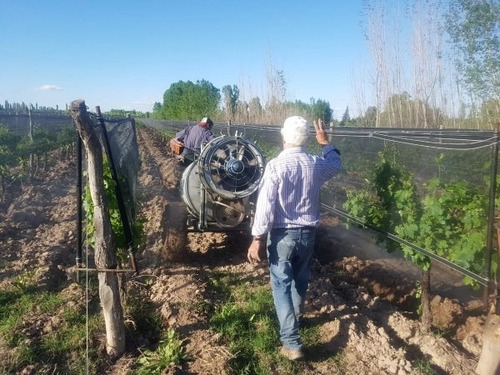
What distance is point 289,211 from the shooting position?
3.49 meters

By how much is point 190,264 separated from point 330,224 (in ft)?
9.65

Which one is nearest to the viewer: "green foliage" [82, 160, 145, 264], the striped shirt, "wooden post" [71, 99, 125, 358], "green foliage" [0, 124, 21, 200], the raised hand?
"wooden post" [71, 99, 125, 358]

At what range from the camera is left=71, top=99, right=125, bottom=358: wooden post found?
329cm

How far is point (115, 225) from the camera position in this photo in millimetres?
4012

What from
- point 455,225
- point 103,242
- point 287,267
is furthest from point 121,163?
point 455,225

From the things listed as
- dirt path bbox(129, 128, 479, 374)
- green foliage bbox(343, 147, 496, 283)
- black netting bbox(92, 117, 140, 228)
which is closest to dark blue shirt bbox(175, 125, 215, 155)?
black netting bbox(92, 117, 140, 228)

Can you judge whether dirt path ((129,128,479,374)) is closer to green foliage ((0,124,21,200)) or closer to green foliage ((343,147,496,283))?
green foliage ((343,147,496,283))

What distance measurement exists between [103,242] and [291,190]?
1.56 m

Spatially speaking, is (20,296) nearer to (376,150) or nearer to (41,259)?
(41,259)

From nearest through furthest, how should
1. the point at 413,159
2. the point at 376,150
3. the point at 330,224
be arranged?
the point at 413,159
the point at 376,150
the point at 330,224

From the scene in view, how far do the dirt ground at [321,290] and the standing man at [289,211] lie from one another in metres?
0.49

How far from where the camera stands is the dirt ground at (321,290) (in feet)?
11.7

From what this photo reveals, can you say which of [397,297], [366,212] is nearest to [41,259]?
[366,212]

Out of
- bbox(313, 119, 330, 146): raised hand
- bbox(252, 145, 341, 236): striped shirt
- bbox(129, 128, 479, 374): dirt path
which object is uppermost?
bbox(313, 119, 330, 146): raised hand
